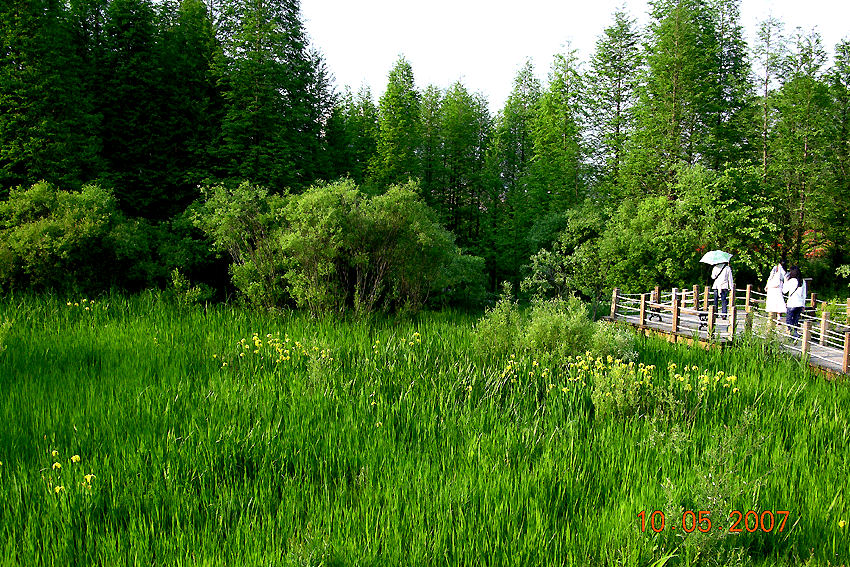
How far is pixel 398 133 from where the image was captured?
32156 mm

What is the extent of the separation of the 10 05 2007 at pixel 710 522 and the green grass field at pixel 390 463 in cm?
2

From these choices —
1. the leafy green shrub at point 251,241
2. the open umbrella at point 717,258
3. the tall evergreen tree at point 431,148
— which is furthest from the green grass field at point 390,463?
the tall evergreen tree at point 431,148

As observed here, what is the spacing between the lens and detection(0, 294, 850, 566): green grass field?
139 inches

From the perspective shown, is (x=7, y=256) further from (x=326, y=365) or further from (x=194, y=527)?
(x=194, y=527)

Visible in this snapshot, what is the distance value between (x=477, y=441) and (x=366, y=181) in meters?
27.8

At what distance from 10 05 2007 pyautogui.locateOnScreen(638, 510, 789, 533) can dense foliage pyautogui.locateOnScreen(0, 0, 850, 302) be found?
8423 millimetres

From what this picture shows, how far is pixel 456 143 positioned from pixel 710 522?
114ft

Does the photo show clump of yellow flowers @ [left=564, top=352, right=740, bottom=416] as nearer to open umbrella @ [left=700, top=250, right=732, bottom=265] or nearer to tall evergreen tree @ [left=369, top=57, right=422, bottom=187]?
open umbrella @ [left=700, top=250, right=732, bottom=265]

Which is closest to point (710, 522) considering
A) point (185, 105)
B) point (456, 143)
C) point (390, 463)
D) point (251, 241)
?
point (390, 463)

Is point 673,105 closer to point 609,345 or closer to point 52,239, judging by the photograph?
point 609,345

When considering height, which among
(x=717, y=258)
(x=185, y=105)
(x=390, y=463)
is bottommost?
(x=390, y=463)

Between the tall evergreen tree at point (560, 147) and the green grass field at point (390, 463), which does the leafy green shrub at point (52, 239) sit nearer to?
the green grass field at point (390, 463)

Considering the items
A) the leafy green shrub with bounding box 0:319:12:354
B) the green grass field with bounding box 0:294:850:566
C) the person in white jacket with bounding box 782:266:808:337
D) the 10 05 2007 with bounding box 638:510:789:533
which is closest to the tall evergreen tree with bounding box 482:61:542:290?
the person in white jacket with bounding box 782:266:808:337

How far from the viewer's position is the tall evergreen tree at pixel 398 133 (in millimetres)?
31969
